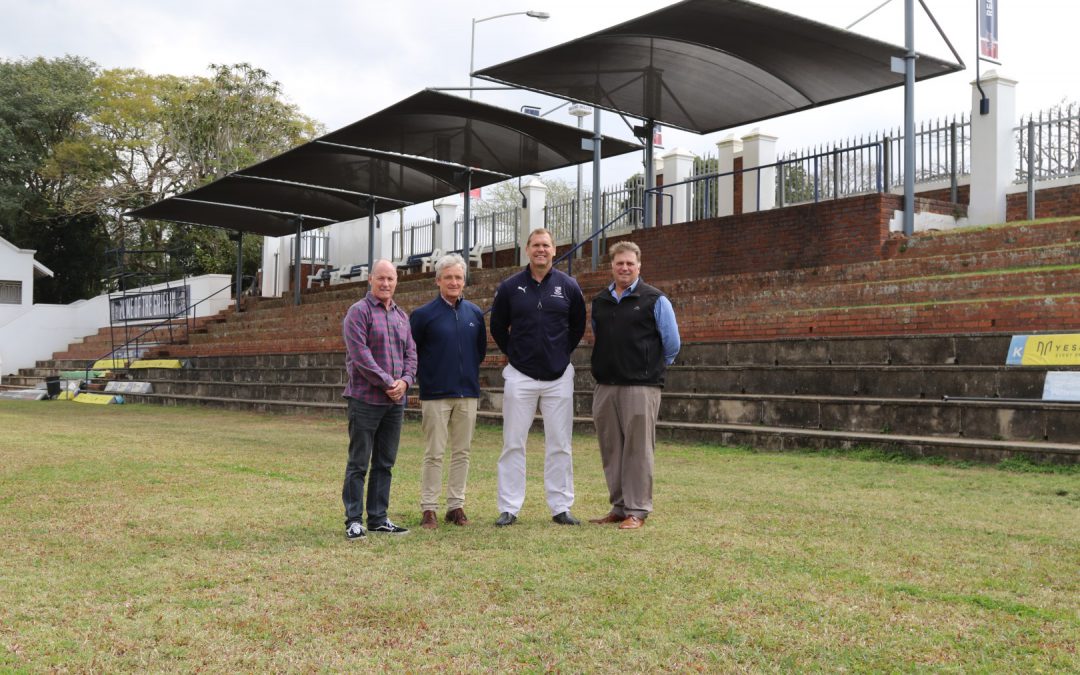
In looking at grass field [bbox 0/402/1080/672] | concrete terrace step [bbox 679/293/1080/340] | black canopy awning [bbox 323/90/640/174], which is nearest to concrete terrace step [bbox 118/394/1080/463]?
grass field [bbox 0/402/1080/672]

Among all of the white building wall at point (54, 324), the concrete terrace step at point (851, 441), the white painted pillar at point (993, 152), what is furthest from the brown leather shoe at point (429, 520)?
the white building wall at point (54, 324)

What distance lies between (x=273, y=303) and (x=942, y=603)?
25269 mm

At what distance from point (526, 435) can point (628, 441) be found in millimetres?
599

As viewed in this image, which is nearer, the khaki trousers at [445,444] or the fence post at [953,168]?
the khaki trousers at [445,444]

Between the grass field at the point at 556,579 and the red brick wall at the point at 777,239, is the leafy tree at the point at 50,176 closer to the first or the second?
the red brick wall at the point at 777,239

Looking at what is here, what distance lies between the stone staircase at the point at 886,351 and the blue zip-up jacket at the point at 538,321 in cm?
414

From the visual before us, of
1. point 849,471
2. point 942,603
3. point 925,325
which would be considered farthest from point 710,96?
point 942,603

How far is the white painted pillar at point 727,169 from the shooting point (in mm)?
20500

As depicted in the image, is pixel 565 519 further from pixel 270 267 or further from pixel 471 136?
pixel 270 267

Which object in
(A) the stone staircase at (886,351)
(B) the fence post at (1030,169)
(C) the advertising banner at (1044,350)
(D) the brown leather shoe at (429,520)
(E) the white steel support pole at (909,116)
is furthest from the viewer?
(B) the fence post at (1030,169)

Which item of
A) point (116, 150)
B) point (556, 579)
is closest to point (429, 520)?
point (556, 579)

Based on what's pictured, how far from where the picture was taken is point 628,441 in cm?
591

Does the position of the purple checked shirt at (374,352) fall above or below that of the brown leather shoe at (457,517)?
above

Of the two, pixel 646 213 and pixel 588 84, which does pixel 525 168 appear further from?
pixel 588 84
